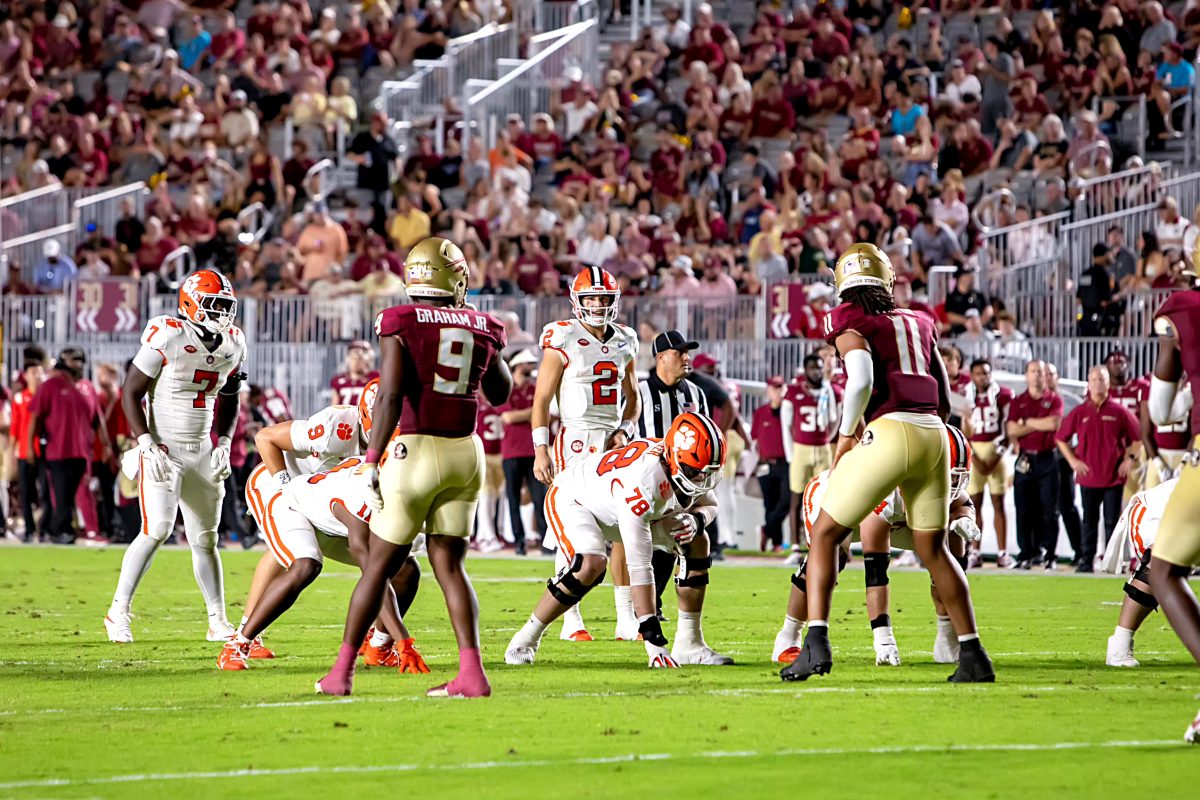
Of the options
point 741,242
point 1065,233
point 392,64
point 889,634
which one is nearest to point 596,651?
point 889,634

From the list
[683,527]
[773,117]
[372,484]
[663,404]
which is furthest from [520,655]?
[773,117]

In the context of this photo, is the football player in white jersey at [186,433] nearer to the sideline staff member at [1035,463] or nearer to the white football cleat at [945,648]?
the white football cleat at [945,648]

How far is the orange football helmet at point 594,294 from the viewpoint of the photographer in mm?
12055

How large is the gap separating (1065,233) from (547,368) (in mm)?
11346

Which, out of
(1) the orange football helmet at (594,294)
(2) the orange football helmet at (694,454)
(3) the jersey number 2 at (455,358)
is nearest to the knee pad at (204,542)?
(1) the orange football helmet at (594,294)

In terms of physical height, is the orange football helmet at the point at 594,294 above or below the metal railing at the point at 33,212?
below

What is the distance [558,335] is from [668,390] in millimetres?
898

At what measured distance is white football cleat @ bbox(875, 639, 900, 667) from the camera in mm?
9961

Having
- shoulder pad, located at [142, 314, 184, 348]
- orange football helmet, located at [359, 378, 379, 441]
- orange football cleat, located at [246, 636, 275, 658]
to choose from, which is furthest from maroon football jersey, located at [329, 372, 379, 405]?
orange football helmet, located at [359, 378, 379, 441]

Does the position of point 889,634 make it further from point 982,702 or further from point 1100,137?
point 1100,137

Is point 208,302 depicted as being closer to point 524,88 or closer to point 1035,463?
point 1035,463

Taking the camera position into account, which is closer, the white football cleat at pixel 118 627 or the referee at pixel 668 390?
the white football cleat at pixel 118 627

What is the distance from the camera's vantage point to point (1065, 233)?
71.5 ft

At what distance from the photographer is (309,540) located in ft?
32.0
